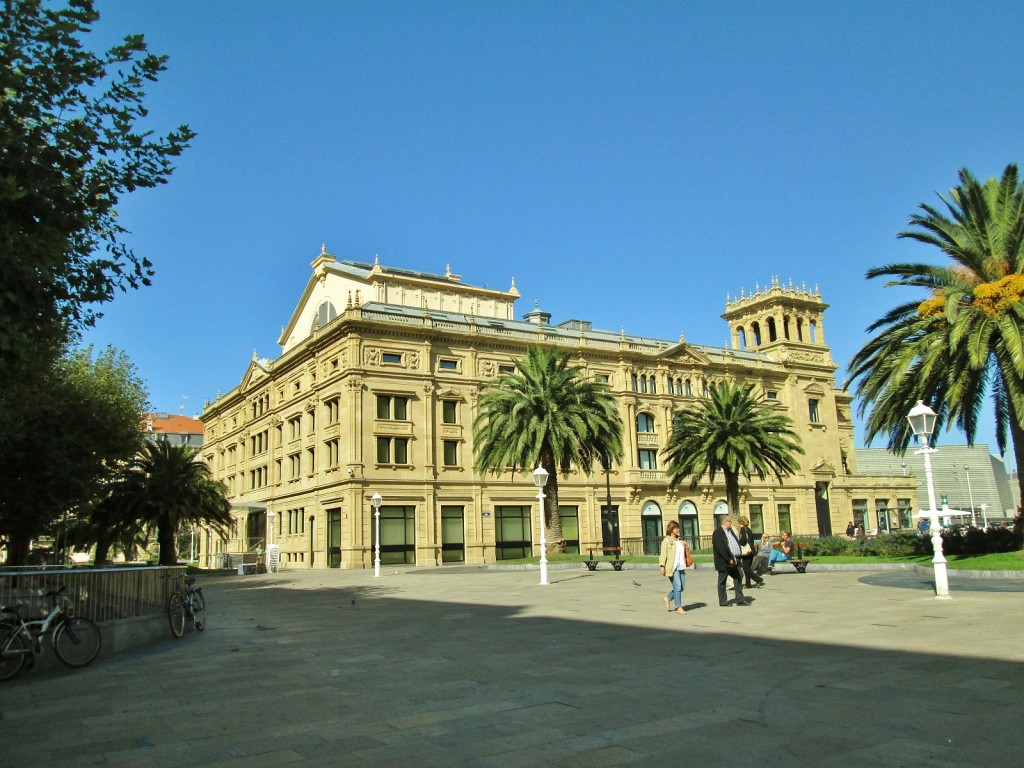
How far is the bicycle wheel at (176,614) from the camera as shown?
13719 millimetres

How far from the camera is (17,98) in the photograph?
10.1 metres

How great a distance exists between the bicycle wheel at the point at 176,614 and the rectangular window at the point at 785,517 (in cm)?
5713

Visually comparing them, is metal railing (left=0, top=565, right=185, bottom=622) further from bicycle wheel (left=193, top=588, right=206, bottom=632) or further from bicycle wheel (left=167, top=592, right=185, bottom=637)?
bicycle wheel (left=193, top=588, right=206, bottom=632)

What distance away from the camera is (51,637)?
1051 centimetres

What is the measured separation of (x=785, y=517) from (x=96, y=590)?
60.2m

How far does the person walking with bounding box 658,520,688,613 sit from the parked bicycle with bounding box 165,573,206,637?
858 centimetres

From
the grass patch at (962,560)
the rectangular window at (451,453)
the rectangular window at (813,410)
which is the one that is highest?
the rectangular window at (813,410)

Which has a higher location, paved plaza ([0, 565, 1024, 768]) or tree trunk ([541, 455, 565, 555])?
tree trunk ([541, 455, 565, 555])

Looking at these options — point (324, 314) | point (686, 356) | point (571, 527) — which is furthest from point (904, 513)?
point (324, 314)

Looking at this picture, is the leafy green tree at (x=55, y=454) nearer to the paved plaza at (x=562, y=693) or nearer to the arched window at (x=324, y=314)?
the paved plaza at (x=562, y=693)

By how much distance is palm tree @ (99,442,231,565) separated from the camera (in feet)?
127

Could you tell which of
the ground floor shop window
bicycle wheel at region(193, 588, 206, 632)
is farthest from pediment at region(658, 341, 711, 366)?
bicycle wheel at region(193, 588, 206, 632)

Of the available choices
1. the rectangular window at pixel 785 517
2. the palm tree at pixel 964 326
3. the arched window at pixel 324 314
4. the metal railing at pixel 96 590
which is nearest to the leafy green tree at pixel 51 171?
the metal railing at pixel 96 590

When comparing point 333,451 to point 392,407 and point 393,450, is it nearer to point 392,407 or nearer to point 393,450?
point 393,450
